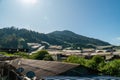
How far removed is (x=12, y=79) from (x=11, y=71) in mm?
1361

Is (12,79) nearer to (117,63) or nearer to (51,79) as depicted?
(51,79)

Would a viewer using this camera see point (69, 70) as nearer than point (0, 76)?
Yes

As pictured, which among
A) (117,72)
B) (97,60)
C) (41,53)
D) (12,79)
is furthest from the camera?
(41,53)

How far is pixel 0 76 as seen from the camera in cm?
3856

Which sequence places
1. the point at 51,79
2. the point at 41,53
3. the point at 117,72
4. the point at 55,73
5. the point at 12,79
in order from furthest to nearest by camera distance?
the point at 41,53
the point at 117,72
the point at 12,79
the point at 55,73
the point at 51,79

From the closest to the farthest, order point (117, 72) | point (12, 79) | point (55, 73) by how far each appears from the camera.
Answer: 1. point (55, 73)
2. point (12, 79)
3. point (117, 72)

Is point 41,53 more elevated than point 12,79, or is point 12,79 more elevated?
point 41,53

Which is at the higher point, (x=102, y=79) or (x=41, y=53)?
(x=41, y=53)

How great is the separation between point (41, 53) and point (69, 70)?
47314 millimetres

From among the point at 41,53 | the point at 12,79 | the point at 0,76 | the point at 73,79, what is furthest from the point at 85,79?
the point at 41,53

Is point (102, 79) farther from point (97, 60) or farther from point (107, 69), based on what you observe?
point (97, 60)

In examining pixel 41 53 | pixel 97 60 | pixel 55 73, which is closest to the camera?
pixel 55 73

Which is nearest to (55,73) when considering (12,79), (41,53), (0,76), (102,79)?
(102,79)

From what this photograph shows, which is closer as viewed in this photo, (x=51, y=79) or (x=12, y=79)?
(x=51, y=79)
